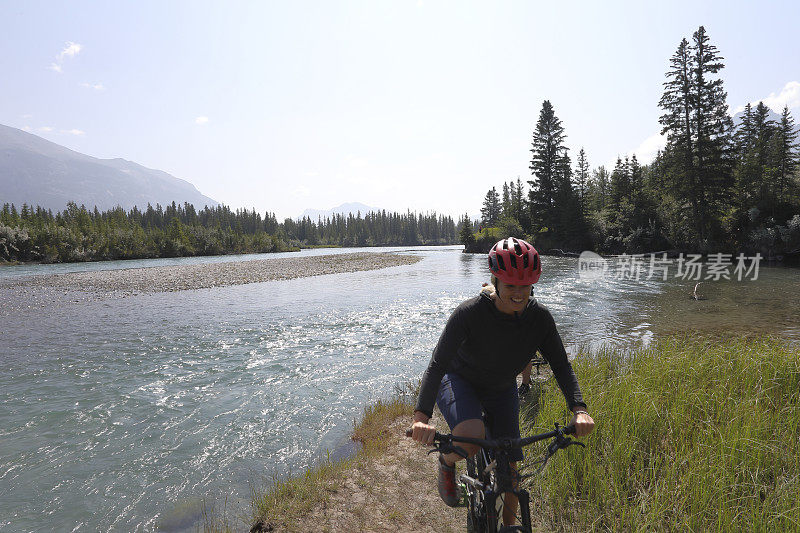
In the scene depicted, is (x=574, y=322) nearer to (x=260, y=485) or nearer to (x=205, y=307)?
(x=260, y=485)

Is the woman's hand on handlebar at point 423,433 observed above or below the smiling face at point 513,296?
below

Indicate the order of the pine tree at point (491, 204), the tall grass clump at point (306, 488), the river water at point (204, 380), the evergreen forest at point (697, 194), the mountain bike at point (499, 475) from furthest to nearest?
the pine tree at point (491, 204), the evergreen forest at point (697, 194), the river water at point (204, 380), the tall grass clump at point (306, 488), the mountain bike at point (499, 475)

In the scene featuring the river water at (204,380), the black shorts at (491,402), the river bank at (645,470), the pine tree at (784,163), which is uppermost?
the pine tree at (784,163)

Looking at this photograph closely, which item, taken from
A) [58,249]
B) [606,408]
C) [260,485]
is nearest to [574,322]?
[606,408]

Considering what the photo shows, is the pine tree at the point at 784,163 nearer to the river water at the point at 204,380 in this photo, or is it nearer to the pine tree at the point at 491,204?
the river water at the point at 204,380

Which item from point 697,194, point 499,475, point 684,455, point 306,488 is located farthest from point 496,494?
point 697,194

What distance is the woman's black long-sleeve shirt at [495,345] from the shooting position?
3031 mm

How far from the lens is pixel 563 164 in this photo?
6234 centimetres

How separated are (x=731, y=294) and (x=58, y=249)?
116372 mm

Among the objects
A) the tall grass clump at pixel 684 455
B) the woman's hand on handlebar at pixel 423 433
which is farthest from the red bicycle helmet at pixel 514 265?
the tall grass clump at pixel 684 455

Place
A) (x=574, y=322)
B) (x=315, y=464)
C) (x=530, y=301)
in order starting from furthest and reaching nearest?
(x=574, y=322)
(x=315, y=464)
(x=530, y=301)

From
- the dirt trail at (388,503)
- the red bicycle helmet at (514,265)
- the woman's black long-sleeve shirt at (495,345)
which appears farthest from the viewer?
the dirt trail at (388,503)

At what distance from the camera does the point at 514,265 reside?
2.95 m

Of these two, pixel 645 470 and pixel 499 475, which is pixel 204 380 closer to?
pixel 499 475
